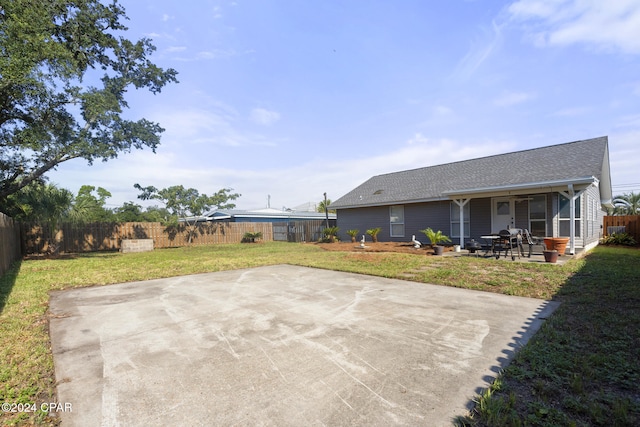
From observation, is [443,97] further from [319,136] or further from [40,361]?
[40,361]

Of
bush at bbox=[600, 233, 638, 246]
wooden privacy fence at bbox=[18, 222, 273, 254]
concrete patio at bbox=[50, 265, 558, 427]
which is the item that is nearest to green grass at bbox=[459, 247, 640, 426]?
concrete patio at bbox=[50, 265, 558, 427]

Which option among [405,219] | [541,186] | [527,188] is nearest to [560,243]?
[541,186]

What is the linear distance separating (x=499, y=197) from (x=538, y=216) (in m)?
1.60

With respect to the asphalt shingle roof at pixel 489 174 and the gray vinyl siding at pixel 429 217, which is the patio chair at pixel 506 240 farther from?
the gray vinyl siding at pixel 429 217

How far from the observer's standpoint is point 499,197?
13.1 metres

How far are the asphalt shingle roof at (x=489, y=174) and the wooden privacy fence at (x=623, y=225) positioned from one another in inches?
279

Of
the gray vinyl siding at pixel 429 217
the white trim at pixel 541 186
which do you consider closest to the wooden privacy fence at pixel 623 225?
the white trim at pixel 541 186

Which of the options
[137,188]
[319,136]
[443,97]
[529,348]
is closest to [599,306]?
[529,348]

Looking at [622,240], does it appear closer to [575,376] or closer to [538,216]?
[538,216]

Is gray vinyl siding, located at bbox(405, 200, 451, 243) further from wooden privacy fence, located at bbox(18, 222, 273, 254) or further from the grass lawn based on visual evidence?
wooden privacy fence, located at bbox(18, 222, 273, 254)

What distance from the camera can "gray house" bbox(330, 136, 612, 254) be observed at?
1131cm

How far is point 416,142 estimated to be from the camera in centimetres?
1673

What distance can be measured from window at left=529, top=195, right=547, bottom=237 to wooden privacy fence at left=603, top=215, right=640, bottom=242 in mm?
9077

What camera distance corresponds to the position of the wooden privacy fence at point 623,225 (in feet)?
54.3
